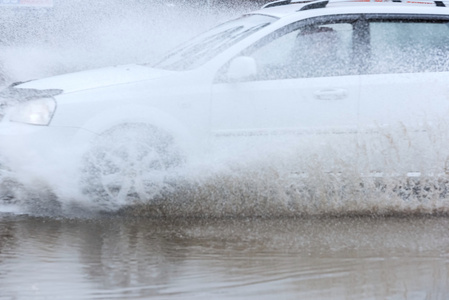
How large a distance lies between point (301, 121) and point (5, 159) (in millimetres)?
2331

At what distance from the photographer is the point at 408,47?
6.07 m

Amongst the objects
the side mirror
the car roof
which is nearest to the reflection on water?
the side mirror

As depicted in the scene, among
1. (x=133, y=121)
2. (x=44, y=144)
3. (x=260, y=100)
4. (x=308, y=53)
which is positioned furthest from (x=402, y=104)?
(x=44, y=144)

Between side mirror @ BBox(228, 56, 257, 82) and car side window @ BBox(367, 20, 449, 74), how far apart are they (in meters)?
1.05

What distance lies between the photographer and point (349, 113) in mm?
Answer: 5762

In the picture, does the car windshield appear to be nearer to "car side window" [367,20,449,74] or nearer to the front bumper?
"car side window" [367,20,449,74]

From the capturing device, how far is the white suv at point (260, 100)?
535 cm

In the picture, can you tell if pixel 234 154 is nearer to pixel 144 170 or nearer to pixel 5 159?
pixel 144 170

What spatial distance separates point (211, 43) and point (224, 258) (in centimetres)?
237

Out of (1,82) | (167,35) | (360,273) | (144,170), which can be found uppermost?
(167,35)

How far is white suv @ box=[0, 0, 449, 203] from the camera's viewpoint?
5.35 m

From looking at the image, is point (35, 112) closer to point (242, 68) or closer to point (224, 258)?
point (242, 68)

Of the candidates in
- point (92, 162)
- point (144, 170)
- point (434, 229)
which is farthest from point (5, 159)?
point (434, 229)

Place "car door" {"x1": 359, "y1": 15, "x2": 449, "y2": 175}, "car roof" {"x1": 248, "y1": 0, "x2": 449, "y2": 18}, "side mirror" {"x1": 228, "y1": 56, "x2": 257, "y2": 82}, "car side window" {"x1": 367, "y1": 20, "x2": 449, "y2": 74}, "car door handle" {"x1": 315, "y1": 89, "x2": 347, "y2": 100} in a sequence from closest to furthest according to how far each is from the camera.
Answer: "side mirror" {"x1": 228, "y1": 56, "x2": 257, "y2": 82} < "car door handle" {"x1": 315, "y1": 89, "x2": 347, "y2": 100} < "car door" {"x1": 359, "y1": 15, "x2": 449, "y2": 175} < "car side window" {"x1": 367, "y1": 20, "x2": 449, "y2": 74} < "car roof" {"x1": 248, "y1": 0, "x2": 449, "y2": 18}
